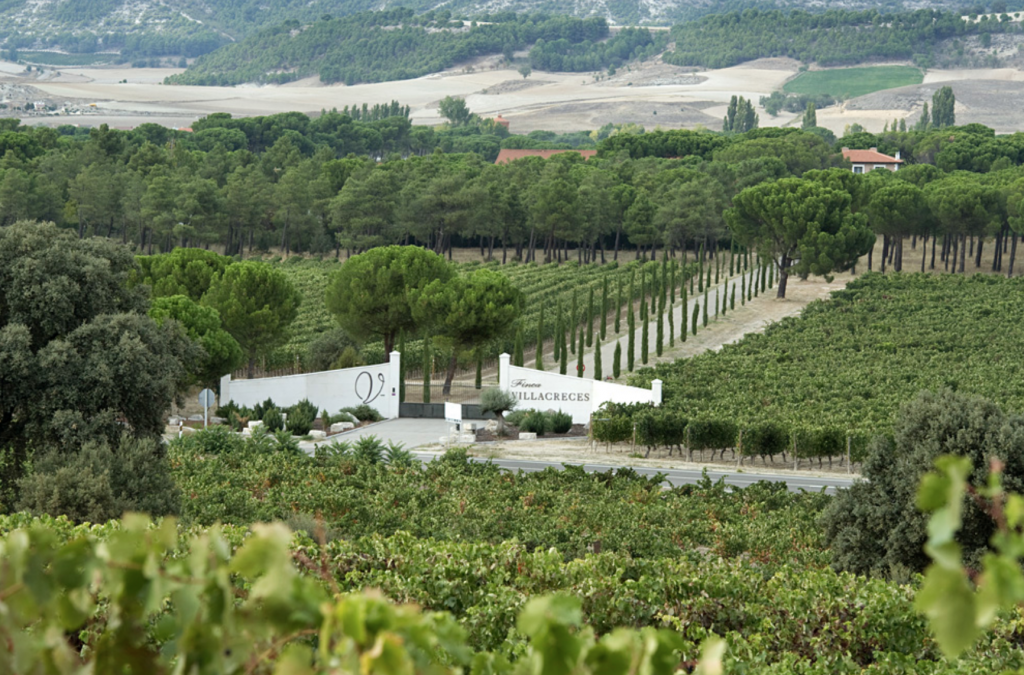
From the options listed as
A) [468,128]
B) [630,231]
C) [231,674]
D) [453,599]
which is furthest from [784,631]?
[468,128]

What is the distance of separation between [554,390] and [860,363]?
11280 mm

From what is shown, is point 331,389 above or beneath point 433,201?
beneath

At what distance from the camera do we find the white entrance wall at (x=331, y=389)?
35750 millimetres

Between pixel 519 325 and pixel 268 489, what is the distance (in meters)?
21.7

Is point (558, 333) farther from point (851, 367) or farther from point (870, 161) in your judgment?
point (870, 161)

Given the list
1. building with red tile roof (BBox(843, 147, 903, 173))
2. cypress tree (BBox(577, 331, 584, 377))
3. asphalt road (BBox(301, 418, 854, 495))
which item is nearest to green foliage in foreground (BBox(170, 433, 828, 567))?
asphalt road (BBox(301, 418, 854, 495))

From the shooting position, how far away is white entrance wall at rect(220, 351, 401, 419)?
3575 centimetres

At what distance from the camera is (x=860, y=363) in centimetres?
3878

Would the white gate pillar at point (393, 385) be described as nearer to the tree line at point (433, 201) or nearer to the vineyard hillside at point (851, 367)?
the vineyard hillside at point (851, 367)

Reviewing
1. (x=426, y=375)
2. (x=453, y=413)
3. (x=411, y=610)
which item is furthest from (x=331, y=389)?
(x=411, y=610)

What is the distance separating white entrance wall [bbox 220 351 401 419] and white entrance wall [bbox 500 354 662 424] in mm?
4085

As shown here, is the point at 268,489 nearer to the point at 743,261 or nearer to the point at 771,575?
the point at 771,575

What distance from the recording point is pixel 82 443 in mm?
17250

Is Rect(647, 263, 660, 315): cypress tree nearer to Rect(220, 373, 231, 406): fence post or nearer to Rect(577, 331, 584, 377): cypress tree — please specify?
Rect(577, 331, 584, 377): cypress tree
